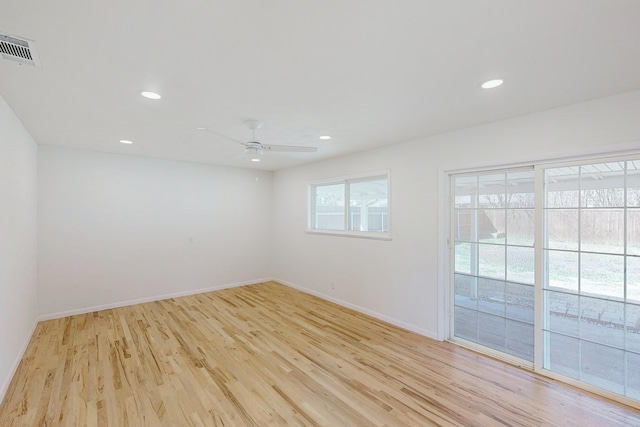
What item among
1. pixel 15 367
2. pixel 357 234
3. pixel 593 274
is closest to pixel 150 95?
pixel 15 367

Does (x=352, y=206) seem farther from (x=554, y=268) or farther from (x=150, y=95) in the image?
(x=150, y=95)

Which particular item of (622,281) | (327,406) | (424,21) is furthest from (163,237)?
(622,281)

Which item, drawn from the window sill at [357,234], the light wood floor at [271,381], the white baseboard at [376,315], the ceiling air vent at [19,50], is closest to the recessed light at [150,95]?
the ceiling air vent at [19,50]

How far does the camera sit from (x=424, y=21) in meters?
1.49

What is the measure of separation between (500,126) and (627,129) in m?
0.95

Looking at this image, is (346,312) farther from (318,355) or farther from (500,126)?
(500,126)

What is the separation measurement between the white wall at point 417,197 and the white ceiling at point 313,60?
217mm

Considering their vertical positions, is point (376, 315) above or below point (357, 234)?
below

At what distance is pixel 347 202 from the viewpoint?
197 inches

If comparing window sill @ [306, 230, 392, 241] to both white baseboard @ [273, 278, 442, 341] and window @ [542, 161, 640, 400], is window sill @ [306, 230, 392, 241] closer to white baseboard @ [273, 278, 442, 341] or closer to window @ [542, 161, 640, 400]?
white baseboard @ [273, 278, 442, 341]

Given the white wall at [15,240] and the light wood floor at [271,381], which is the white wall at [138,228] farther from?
the light wood floor at [271,381]

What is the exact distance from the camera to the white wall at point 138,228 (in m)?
4.29

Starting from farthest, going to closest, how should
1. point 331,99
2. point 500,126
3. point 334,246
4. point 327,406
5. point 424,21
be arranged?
1. point 334,246
2. point 500,126
3. point 331,99
4. point 327,406
5. point 424,21

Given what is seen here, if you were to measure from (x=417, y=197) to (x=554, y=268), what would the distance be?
160cm
